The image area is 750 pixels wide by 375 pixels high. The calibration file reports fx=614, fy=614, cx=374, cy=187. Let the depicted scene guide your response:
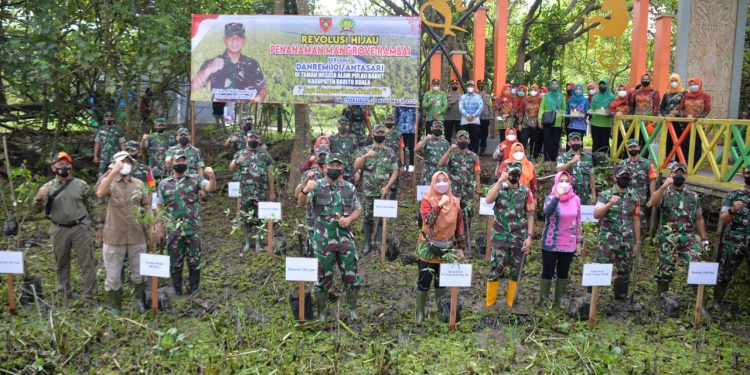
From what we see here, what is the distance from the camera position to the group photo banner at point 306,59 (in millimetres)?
10742

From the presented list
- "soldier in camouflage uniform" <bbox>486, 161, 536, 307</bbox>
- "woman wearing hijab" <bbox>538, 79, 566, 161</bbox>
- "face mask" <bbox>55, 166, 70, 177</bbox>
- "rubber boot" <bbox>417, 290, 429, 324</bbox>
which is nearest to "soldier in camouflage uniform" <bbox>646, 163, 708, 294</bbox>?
"soldier in camouflage uniform" <bbox>486, 161, 536, 307</bbox>

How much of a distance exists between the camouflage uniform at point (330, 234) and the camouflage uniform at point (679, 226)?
400 centimetres

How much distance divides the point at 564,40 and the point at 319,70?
1172 centimetres

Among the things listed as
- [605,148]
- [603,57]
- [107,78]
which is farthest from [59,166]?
[603,57]

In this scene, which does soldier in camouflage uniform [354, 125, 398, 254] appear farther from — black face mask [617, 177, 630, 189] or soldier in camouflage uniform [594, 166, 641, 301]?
black face mask [617, 177, 630, 189]

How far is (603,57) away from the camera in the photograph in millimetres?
16312

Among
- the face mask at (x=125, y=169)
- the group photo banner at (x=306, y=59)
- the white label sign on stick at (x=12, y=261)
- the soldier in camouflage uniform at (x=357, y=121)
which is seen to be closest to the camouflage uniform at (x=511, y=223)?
the group photo banner at (x=306, y=59)

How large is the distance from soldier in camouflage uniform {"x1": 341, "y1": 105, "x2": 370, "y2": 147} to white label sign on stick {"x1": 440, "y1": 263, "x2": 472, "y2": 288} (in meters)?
6.04

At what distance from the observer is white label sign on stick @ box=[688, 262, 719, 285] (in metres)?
6.95

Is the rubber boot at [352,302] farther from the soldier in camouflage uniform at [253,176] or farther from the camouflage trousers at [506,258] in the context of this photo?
the soldier in camouflage uniform at [253,176]

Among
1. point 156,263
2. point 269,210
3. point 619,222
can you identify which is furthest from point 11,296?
point 619,222

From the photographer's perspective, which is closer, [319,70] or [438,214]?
[438,214]

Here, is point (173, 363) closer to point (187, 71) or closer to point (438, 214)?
point (438, 214)

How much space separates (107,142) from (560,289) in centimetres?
941
